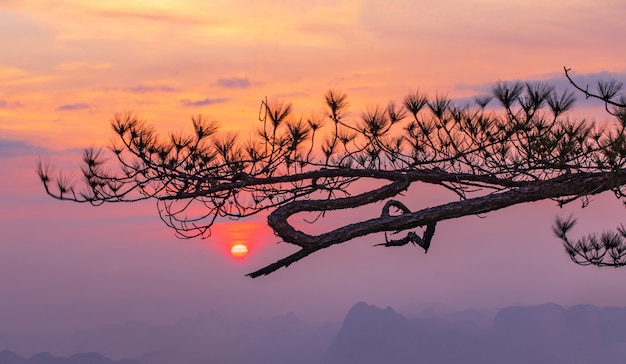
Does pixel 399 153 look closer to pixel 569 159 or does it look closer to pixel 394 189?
pixel 394 189

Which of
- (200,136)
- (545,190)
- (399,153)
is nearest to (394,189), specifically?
(399,153)

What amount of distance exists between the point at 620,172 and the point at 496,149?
98 centimetres

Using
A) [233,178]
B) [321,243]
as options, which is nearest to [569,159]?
[321,243]

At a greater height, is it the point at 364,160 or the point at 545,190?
the point at 364,160

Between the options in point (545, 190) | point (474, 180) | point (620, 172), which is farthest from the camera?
point (474, 180)

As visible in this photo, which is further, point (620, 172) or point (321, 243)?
point (321, 243)

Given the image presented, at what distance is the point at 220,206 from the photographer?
7.28 metres

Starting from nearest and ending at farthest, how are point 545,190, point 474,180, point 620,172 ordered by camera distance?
point 620,172 < point 545,190 < point 474,180

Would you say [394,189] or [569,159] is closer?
[569,159]

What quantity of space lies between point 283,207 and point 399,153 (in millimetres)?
1139

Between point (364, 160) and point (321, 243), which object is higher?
point (364, 160)

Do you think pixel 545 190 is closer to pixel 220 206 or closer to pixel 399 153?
pixel 399 153

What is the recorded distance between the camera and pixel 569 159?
626cm

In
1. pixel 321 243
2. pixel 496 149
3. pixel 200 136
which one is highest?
pixel 200 136
